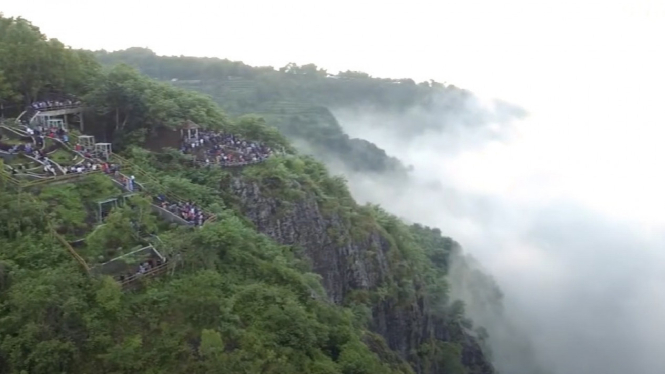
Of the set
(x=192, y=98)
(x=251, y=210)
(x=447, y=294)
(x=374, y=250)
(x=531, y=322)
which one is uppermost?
(x=192, y=98)

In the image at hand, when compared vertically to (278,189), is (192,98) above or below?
above

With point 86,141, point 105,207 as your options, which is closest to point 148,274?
point 105,207

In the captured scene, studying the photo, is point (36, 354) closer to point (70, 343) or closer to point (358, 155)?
point (70, 343)

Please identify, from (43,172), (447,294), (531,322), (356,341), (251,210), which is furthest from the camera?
(531,322)

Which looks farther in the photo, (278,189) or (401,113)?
(401,113)

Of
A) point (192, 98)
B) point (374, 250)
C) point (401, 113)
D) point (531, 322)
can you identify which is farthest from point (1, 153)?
point (401, 113)

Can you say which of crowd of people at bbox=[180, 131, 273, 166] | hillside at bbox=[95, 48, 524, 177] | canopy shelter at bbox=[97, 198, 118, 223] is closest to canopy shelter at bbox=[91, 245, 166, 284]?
canopy shelter at bbox=[97, 198, 118, 223]

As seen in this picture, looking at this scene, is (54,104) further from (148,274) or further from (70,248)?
(148,274)
